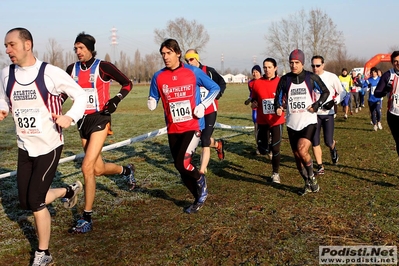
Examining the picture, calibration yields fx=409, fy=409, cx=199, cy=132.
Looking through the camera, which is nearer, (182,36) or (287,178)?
(287,178)

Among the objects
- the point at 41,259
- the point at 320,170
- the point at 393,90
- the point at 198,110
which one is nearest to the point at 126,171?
the point at 198,110

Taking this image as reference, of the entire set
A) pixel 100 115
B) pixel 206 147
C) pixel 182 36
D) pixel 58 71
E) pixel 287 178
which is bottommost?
pixel 287 178

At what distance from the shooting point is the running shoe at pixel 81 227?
4.86 meters

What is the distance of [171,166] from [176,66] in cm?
359

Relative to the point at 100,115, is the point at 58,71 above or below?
above

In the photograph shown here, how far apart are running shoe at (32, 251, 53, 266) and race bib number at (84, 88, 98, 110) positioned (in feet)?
6.59

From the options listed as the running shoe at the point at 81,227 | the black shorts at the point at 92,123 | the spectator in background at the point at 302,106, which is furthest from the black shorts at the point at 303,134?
the running shoe at the point at 81,227

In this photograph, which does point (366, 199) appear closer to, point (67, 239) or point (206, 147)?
point (206, 147)

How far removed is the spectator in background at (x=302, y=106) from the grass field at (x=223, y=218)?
43cm

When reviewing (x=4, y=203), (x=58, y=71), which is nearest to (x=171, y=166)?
(x=4, y=203)

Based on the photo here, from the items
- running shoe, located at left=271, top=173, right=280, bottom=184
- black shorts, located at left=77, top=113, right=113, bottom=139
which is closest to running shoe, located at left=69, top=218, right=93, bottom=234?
black shorts, located at left=77, top=113, right=113, bottom=139

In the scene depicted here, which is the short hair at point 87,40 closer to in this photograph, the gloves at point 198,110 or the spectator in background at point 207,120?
the gloves at point 198,110

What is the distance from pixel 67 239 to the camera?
471 centimetres

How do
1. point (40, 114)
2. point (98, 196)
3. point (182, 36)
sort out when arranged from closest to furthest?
point (40, 114)
point (98, 196)
point (182, 36)
